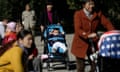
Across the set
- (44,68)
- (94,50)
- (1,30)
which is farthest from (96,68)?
(44,68)

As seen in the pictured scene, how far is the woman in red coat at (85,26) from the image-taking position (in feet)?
33.0

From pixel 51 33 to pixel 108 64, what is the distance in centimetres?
429

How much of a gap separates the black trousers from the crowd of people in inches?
16.3

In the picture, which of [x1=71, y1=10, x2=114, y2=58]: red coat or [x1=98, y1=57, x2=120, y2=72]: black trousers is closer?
[x1=98, y1=57, x2=120, y2=72]: black trousers

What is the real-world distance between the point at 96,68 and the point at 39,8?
17362 millimetres

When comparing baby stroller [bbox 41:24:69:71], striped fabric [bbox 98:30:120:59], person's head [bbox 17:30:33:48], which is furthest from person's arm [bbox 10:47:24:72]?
baby stroller [bbox 41:24:69:71]

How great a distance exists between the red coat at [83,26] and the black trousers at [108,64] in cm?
42

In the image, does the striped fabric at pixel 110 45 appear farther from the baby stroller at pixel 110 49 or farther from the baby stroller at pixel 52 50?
the baby stroller at pixel 52 50

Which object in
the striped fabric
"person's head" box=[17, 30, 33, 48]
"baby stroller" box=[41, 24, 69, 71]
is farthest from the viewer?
"baby stroller" box=[41, 24, 69, 71]

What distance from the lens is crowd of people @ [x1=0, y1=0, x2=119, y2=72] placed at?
5.46 metres

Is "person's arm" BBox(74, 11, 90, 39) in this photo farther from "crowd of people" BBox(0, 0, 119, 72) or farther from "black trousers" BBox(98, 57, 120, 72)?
"black trousers" BBox(98, 57, 120, 72)

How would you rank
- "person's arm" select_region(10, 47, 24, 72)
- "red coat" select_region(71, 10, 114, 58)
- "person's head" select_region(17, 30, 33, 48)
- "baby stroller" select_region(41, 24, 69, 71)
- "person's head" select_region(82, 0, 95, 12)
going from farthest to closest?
"baby stroller" select_region(41, 24, 69, 71)
"red coat" select_region(71, 10, 114, 58)
"person's head" select_region(82, 0, 95, 12)
"person's head" select_region(17, 30, 33, 48)
"person's arm" select_region(10, 47, 24, 72)

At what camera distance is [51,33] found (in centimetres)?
1412

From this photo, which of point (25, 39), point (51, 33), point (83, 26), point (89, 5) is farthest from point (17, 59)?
point (51, 33)
